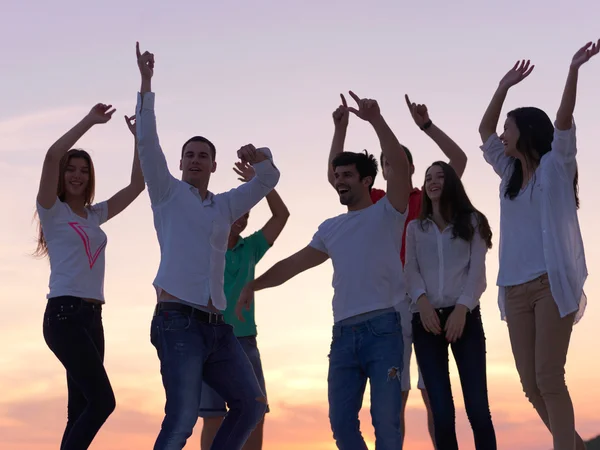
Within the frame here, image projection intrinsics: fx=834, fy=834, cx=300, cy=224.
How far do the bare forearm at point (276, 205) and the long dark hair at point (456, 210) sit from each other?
2.04 meters

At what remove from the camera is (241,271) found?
9.80 meters

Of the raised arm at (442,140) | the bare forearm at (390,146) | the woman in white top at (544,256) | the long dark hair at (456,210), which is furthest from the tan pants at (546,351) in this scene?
the raised arm at (442,140)

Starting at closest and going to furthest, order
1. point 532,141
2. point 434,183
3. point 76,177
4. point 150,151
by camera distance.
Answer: point 150,151
point 532,141
point 434,183
point 76,177

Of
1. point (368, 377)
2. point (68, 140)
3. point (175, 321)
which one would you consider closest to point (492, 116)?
point (368, 377)

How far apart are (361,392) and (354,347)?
432mm

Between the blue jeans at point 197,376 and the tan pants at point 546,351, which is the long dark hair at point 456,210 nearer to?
the tan pants at point 546,351

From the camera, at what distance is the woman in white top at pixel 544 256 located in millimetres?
7641

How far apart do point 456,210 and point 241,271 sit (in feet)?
9.13

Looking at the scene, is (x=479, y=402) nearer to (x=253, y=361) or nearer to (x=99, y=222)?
(x=253, y=361)

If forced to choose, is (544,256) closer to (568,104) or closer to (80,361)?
→ (568,104)

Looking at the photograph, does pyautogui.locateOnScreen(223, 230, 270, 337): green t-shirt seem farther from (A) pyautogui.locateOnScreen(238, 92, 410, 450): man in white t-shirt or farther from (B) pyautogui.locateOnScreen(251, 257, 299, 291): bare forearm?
(A) pyautogui.locateOnScreen(238, 92, 410, 450): man in white t-shirt

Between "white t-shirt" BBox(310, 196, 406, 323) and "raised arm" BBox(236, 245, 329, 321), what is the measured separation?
14.1 inches

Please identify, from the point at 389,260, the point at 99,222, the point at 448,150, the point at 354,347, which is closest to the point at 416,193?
the point at 448,150

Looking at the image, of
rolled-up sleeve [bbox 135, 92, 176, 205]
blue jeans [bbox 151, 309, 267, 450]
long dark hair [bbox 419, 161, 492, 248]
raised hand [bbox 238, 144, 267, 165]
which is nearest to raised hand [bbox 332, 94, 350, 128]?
long dark hair [bbox 419, 161, 492, 248]
